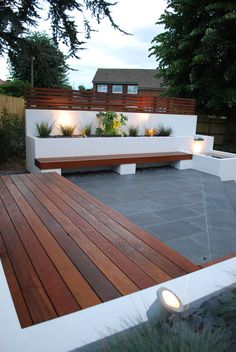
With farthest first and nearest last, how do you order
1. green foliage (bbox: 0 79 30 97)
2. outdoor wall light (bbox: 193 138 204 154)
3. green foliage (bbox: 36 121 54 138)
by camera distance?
1. green foliage (bbox: 0 79 30 97)
2. outdoor wall light (bbox: 193 138 204 154)
3. green foliage (bbox: 36 121 54 138)

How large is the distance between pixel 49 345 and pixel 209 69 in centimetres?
974

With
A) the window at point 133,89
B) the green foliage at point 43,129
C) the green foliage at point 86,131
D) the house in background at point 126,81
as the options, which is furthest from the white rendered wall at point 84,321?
the window at point 133,89

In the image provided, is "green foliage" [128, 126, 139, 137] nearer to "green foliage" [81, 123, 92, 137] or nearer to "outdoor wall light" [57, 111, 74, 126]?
"green foliage" [81, 123, 92, 137]

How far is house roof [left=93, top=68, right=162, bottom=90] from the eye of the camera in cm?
2961

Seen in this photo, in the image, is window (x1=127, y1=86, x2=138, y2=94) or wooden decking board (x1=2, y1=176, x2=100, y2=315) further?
window (x1=127, y1=86, x2=138, y2=94)

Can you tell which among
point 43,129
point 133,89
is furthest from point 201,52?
point 133,89

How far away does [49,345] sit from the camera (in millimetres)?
1258

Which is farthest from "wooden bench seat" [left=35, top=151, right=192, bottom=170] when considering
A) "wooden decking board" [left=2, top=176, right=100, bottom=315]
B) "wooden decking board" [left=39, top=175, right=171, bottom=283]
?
"wooden decking board" [left=2, top=176, right=100, bottom=315]

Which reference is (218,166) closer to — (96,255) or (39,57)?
(96,255)

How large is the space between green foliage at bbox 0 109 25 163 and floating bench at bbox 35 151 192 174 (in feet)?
5.13

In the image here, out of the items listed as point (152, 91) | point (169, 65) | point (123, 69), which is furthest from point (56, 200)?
point (123, 69)

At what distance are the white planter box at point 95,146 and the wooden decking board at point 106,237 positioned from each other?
2.42 m

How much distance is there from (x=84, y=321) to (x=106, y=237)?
1.15 m

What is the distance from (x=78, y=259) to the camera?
7.07 ft
